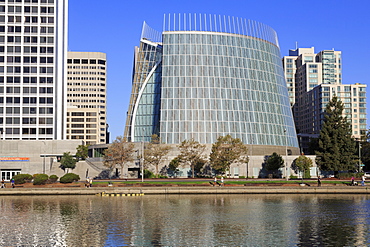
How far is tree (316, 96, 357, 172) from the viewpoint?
338ft

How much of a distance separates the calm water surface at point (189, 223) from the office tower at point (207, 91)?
5636 centimetres

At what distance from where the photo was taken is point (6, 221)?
45031 mm

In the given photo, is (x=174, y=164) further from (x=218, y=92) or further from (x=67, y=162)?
(x=218, y=92)

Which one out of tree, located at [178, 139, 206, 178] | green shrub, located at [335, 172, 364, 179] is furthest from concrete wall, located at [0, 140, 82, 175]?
green shrub, located at [335, 172, 364, 179]

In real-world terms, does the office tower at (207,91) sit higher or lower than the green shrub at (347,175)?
higher

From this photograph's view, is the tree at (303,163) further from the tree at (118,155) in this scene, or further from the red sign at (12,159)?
the red sign at (12,159)


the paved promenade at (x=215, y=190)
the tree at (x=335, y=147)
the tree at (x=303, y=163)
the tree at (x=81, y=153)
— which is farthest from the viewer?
the tree at (x=81, y=153)

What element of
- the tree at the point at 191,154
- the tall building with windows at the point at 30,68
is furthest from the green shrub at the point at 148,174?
the tall building with windows at the point at 30,68

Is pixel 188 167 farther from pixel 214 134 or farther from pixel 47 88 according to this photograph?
pixel 47 88

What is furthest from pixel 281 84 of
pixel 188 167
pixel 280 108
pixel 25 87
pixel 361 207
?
pixel 361 207

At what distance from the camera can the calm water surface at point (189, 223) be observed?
34.7m

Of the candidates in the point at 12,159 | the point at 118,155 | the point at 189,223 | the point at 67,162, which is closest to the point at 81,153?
the point at 12,159

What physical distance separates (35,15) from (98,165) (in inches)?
1798

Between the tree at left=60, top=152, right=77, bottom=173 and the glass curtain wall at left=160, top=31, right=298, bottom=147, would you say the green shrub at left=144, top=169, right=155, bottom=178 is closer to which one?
the glass curtain wall at left=160, top=31, right=298, bottom=147
